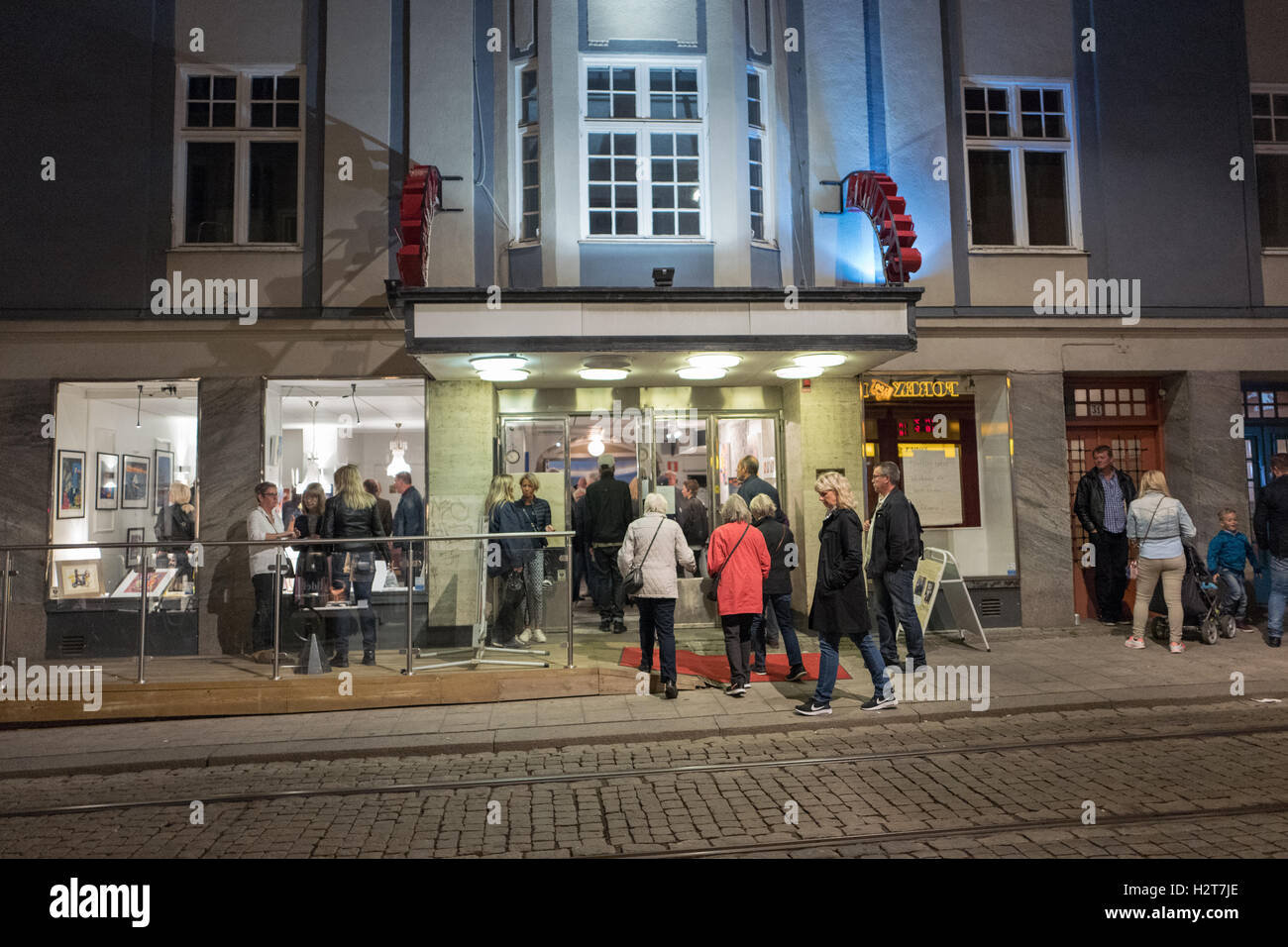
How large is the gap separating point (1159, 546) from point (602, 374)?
696 centimetres

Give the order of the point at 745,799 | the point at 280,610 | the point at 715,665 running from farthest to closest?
the point at 715,665 → the point at 280,610 → the point at 745,799

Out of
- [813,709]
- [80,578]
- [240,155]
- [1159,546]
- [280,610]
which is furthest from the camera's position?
[240,155]

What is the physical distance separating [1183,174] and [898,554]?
853 centimetres

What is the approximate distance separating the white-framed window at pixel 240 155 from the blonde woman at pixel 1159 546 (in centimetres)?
1120

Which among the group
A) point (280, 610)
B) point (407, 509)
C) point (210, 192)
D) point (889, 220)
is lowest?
point (280, 610)

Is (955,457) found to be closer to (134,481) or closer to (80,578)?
(80,578)

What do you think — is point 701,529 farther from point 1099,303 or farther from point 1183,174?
point 1183,174

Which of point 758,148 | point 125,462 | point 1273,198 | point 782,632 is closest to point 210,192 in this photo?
point 125,462

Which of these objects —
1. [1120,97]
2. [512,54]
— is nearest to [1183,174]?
[1120,97]

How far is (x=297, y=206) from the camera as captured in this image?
11.2 m

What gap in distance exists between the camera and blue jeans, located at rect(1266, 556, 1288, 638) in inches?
393

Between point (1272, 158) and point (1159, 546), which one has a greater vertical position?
point (1272, 158)

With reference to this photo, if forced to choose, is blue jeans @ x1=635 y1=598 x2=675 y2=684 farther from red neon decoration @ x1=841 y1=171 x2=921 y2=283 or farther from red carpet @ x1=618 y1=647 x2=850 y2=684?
red neon decoration @ x1=841 y1=171 x2=921 y2=283

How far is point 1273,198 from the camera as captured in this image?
12.6m
